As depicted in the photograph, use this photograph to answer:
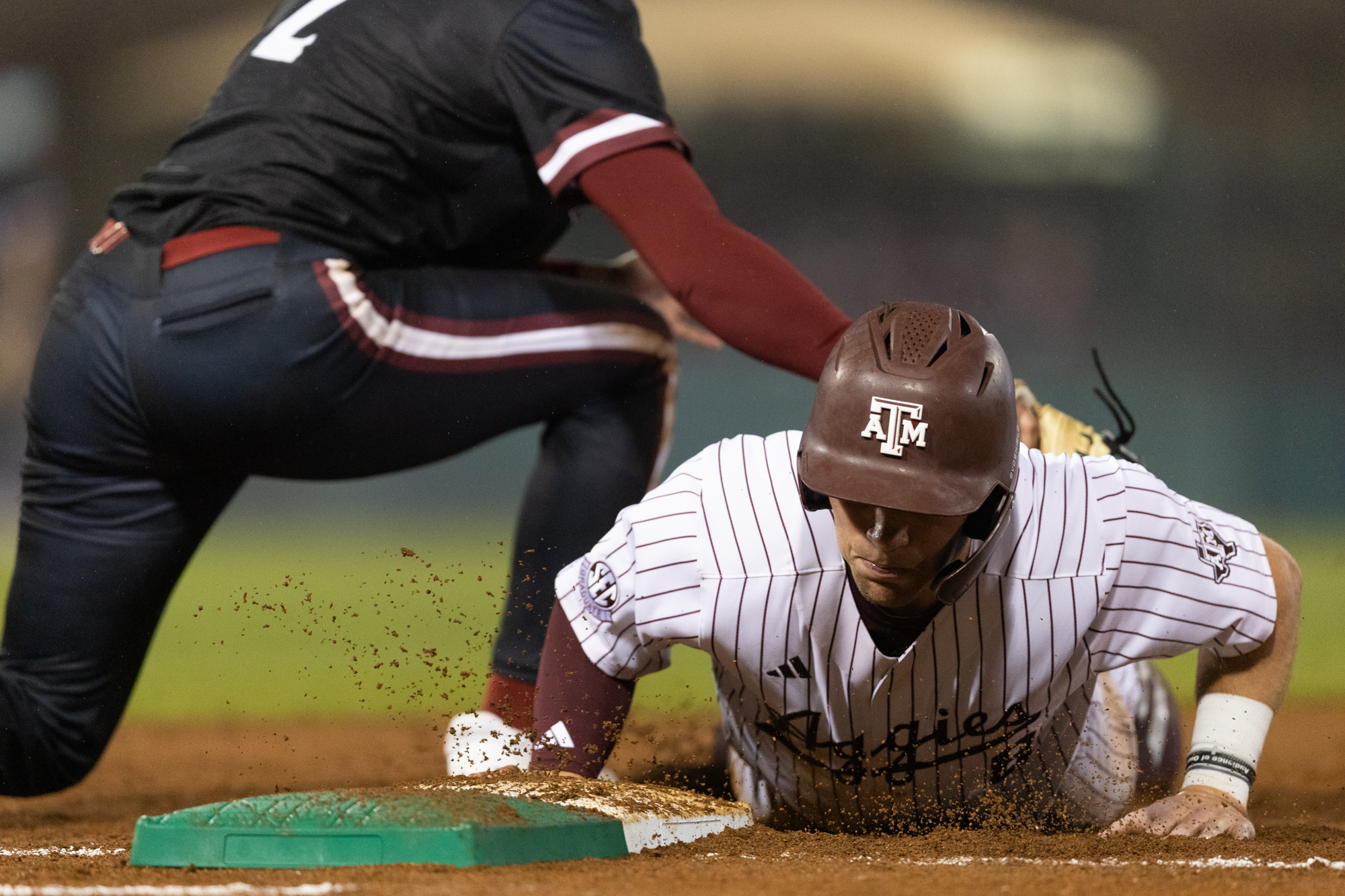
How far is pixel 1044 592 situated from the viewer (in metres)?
1.70

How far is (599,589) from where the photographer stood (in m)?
1.79

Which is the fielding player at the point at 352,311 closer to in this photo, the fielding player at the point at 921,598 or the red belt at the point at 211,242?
the red belt at the point at 211,242

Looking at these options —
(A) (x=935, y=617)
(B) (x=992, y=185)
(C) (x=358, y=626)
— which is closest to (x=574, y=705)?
(A) (x=935, y=617)

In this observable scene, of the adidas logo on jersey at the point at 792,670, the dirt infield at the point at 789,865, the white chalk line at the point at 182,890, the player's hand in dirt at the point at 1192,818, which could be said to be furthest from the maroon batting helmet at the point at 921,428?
the white chalk line at the point at 182,890

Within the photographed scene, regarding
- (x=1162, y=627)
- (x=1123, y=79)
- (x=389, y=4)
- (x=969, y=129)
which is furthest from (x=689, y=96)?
(x=1162, y=627)

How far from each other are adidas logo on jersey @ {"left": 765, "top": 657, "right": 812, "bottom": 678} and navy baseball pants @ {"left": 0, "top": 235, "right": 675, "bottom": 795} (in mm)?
658

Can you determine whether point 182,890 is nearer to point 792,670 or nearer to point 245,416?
point 792,670

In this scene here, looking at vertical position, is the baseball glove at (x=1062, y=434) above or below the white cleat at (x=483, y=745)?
above

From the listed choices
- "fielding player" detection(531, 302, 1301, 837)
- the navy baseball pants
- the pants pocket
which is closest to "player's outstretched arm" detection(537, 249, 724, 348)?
the navy baseball pants

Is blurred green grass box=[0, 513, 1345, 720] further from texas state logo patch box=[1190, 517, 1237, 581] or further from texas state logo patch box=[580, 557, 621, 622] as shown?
texas state logo patch box=[1190, 517, 1237, 581]

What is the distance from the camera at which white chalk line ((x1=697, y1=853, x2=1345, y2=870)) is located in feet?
5.11

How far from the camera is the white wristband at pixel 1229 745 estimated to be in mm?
1850

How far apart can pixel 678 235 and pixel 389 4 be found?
717mm

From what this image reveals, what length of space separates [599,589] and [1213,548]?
84 cm
